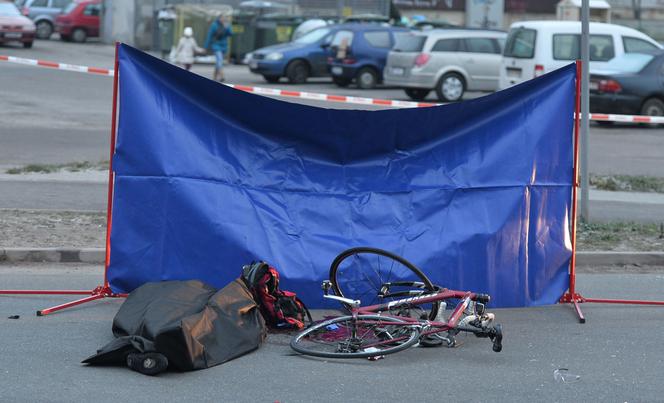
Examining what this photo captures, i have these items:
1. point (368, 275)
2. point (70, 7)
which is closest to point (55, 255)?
point (368, 275)

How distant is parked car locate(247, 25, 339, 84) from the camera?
2842 cm

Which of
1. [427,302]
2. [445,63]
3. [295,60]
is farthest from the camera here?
[295,60]

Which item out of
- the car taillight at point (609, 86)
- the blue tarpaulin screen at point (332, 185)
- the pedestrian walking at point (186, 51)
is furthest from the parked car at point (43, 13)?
the blue tarpaulin screen at point (332, 185)

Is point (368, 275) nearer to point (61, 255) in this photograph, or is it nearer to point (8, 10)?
point (61, 255)

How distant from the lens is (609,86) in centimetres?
2106

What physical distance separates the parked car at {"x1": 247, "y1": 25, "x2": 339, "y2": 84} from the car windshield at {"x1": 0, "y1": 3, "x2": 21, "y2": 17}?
9186mm

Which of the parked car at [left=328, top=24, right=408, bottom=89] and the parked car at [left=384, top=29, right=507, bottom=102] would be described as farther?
the parked car at [left=328, top=24, right=408, bottom=89]

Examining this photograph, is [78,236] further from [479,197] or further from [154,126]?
[479,197]

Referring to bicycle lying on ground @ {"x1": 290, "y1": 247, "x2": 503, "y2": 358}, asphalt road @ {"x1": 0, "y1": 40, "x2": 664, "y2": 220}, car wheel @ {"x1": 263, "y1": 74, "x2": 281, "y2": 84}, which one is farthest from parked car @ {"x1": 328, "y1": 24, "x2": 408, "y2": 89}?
bicycle lying on ground @ {"x1": 290, "y1": 247, "x2": 503, "y2": 358}

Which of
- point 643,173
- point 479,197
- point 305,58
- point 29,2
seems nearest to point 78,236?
point 479,197

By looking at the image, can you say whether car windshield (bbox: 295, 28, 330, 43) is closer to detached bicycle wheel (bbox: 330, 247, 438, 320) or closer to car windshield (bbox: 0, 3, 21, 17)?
car windshield (bbox: 0, 3, 21, 17)

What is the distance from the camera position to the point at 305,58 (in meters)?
28.9

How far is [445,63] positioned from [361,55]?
344cm

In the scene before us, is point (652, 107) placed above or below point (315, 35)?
below
